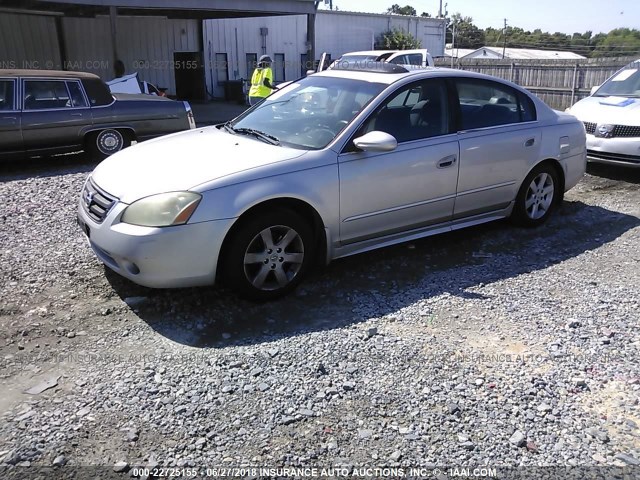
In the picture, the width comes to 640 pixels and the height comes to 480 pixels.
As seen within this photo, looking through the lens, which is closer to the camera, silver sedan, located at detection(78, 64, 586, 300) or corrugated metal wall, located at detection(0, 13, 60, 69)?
silver sedan, located at detection(78, 64, 586, 300)

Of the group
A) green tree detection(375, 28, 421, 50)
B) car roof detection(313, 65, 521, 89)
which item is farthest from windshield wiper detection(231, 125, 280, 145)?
green tree detection(375, 28, 421, 50)

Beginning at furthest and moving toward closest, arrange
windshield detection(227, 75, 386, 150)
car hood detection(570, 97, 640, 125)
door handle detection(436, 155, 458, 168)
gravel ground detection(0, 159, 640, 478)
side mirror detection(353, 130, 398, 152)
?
car hood detection(570, 97, 640, 125)
door handle detection(436, 155, 458, 168)
windshield detection(227, 75, 386, 150)
side mirror detection(353, 130, 398, 152)
gravel ground detection(0, 159, 640, 478)

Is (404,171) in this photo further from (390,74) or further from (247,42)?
(247,42)

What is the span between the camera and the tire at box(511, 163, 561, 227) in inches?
223

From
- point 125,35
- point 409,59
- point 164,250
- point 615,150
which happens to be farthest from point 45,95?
point 125,35

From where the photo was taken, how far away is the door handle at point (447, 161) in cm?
483

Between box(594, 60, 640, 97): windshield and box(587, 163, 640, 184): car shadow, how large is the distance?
114cm

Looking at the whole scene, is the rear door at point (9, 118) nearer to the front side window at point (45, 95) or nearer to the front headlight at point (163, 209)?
the front side window at point (45, 95)

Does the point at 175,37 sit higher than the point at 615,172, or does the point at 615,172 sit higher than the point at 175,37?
the point at 175,37

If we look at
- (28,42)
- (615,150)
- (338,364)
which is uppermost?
(28,42)

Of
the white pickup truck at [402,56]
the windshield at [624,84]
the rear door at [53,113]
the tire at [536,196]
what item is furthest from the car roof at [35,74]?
the white pickup truck at [402,56]

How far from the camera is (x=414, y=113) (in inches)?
191

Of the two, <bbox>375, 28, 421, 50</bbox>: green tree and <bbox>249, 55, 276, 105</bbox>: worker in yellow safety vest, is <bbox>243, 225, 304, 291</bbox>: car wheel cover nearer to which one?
<bbox>249, 55, 276, 105</bbox>: worker in yellow safety vest

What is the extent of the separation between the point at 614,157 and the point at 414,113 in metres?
4.60
